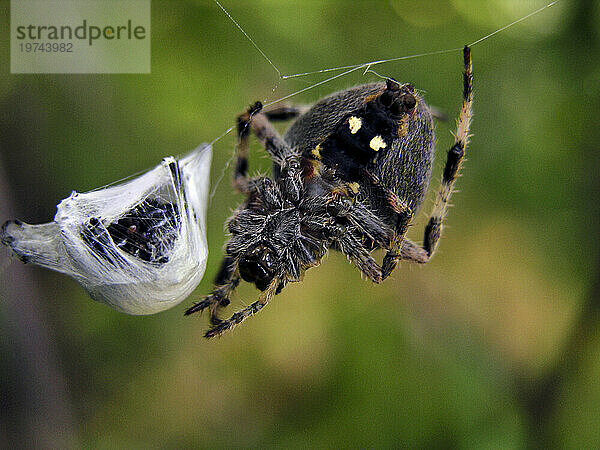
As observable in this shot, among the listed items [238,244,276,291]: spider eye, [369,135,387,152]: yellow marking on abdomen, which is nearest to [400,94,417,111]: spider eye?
[369,135,387,152]: yellow marking on abdomen

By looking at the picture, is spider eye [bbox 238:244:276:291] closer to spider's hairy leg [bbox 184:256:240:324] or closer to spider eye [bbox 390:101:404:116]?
spider's hairy leg [bbox 184:256:240:324]

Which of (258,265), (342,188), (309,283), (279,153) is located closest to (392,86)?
(342,188)

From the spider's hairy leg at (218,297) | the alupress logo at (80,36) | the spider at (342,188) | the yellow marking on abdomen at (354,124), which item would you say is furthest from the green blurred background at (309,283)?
the yellow marking on abdomen at (354,124)

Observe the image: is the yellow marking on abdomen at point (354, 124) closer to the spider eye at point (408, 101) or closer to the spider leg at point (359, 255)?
the spider eye at point (408, 101)

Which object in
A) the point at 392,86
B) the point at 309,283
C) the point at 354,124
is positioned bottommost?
the point at 309,283

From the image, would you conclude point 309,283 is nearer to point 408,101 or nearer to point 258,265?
point 258,265

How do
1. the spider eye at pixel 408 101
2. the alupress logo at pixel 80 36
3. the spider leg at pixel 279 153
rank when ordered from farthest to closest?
1. the alupress logo at pixel 80 36
2. the spider leg at pixel 279 153
3. the spider eye at pixel 408 101

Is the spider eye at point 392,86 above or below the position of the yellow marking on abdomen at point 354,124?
above

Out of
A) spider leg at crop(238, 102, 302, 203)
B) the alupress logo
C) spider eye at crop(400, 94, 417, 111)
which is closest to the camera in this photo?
spider eye at crop(400, 94, 417, 111)
